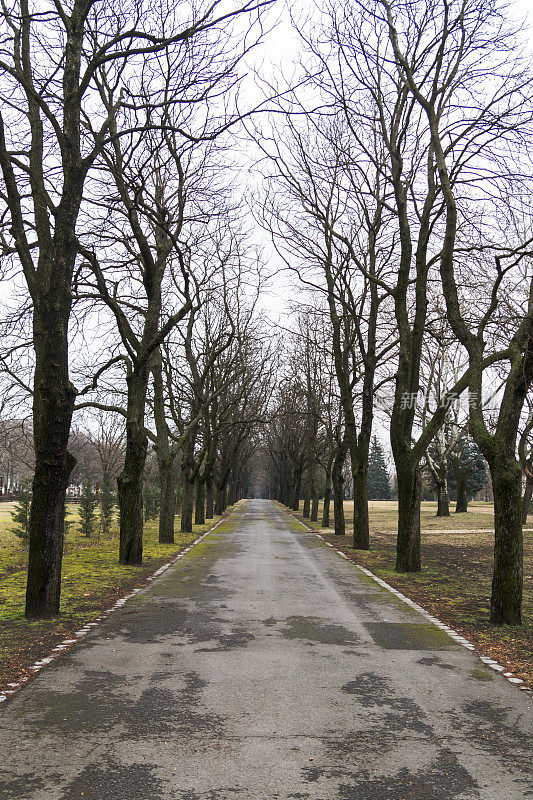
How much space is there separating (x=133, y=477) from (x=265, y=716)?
34.5ft

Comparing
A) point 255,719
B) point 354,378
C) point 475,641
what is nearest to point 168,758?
point 255,719

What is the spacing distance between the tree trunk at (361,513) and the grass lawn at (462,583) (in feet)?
1.36

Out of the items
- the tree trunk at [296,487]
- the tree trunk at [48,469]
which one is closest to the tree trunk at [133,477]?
the tree trunk at [48,469]

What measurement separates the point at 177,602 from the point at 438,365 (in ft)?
104

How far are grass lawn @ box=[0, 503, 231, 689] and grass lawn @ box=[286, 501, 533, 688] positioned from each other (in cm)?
494

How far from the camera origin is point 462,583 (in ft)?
43.4

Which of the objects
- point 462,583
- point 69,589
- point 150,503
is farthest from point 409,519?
point 150,503

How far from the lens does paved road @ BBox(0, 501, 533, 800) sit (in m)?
3.86

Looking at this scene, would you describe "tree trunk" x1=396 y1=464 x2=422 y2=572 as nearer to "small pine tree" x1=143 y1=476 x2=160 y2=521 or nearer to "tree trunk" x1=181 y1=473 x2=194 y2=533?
"tree trunk" x1=181 y1=473 x2=194 y2=533

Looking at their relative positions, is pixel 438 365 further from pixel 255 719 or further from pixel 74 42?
pixel 255 719

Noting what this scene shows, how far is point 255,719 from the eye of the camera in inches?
193

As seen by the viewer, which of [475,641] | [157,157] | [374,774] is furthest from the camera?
[157,157]

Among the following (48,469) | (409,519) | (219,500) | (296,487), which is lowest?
(219,500)

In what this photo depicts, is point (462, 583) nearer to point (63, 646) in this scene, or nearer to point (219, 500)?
point (63, 646)
